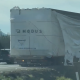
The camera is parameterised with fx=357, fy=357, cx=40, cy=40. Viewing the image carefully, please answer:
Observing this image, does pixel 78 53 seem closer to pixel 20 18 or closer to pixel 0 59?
A: pixel 20 18

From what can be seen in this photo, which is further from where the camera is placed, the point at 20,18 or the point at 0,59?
the point at 0,59

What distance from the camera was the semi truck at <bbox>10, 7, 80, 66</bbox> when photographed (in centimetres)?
2114

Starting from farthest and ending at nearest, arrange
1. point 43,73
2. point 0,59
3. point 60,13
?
1. point 0,59
2. point 60,13
3. point 43,73

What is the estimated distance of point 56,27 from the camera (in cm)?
2133

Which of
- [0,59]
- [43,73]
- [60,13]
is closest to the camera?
[43,73]

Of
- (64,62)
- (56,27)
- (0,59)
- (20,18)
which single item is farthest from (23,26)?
(0,59)

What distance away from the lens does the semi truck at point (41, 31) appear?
21.1 metres

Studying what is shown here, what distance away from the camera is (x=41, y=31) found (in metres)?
21.2

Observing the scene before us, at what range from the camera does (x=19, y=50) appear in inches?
851

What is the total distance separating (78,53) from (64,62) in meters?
1.00

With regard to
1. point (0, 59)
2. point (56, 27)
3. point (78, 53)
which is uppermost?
point (56, 27)

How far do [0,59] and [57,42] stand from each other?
52.1 feet

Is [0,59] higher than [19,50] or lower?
lower

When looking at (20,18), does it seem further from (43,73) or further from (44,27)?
(43,73)
